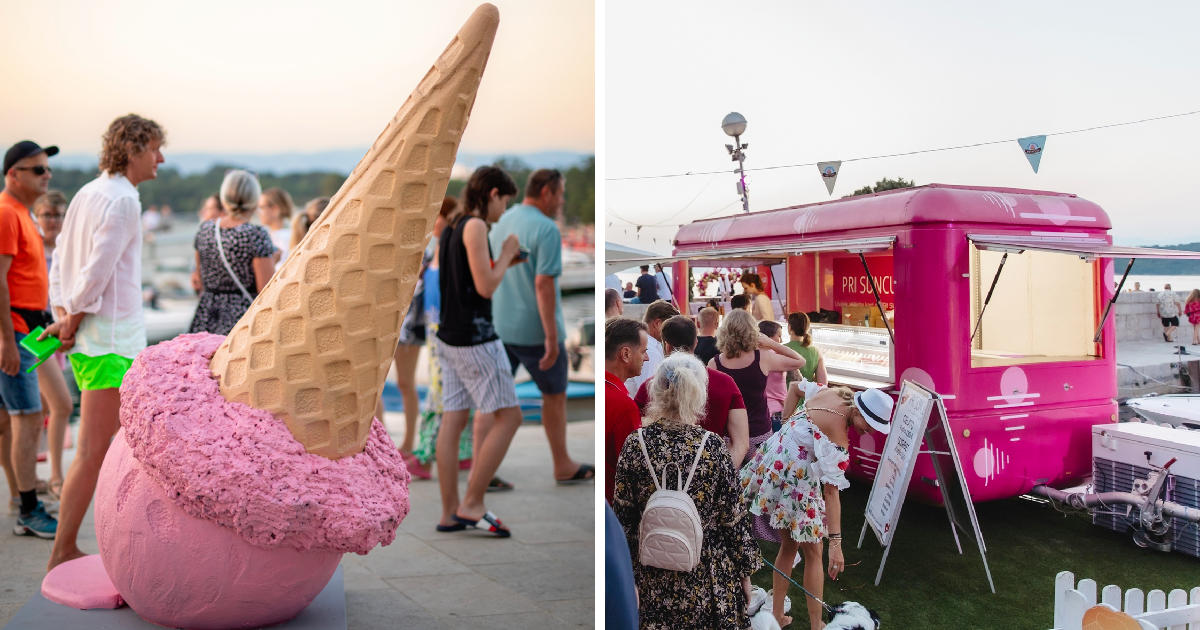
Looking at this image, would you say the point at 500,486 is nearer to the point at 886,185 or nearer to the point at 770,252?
the point at 770,252

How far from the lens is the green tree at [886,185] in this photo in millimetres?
2275

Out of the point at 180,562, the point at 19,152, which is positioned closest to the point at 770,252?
the point at 180,562

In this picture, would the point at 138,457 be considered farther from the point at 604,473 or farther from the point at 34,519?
the point at 34,519

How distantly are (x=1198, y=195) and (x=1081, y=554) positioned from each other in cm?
101

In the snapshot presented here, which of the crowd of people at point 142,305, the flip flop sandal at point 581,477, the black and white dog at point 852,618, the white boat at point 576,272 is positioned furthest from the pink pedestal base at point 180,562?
the white boat at point 576,272

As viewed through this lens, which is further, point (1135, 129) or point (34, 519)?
point (34, 519)

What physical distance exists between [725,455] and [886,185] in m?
0.87

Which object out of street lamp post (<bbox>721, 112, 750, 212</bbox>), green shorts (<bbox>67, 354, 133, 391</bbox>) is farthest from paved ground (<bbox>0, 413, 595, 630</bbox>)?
street lamp post (<bbox>721, 112, 750, 212</bbox>)

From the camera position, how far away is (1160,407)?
2309mm

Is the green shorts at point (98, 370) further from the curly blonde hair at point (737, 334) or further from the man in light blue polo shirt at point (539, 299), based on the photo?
the curly blonde hair at point (737, 334)

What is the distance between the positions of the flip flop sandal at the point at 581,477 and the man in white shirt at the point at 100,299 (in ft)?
10.3

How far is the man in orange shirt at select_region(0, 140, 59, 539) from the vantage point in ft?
13.2

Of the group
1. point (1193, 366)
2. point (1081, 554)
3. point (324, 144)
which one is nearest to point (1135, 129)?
point (1193, 366)

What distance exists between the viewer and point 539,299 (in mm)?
4891
